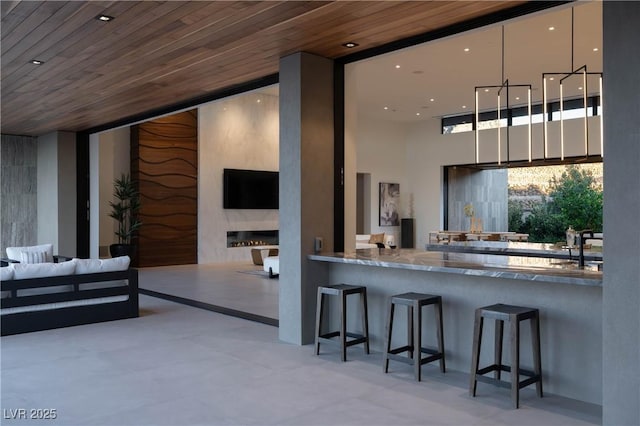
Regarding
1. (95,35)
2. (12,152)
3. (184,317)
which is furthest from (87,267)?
(12,152)

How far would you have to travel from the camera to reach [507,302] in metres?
4.29

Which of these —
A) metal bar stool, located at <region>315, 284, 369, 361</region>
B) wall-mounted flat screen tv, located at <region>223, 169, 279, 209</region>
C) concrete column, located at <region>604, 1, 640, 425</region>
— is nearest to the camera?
concrete column, located at <region>604, 1, 640, 425</region>

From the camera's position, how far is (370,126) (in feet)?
55.4

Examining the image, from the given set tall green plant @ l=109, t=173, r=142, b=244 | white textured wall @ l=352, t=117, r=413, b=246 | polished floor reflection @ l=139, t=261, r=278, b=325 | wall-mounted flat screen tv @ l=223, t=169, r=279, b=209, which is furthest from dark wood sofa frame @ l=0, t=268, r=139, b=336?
white textured wall @ l=352, t=117, r=413, b=246

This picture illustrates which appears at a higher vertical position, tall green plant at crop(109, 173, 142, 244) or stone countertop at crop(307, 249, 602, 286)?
tall green plant at crop(109, 173, 142, 244)

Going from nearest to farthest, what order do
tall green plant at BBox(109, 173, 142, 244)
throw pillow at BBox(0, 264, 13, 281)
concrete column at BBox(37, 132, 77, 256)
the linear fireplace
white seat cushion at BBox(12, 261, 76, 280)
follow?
throw pillow at BBox(0, 264, 13, 281) < white seat cushion at BBox(12, 261, 76, 280) < concrete column at BBox(37, 132, 77, 256) < tall green plant at BBox(109, 173, 142, 244) < the linear fireplace

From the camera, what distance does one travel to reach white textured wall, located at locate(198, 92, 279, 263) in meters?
13.7

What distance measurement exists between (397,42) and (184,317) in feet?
13.6

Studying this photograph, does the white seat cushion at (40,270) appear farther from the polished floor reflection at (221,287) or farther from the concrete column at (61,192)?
the concrete column at (61,192)

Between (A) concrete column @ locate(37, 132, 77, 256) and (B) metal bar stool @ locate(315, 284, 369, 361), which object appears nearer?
(B) metal bar stool @ locate(315, 284, 369, 361)

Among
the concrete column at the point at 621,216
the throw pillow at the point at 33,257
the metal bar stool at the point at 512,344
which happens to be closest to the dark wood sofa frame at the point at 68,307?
the throw pillow at the point at 33,257

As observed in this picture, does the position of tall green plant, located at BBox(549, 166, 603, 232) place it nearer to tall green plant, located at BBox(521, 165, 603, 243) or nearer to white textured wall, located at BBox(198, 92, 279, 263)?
tall green plant, located at BBox(521, 165, 603, 243)

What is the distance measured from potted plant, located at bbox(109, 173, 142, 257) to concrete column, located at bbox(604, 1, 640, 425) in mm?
10341

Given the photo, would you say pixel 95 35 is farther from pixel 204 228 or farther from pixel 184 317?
pixel 204 228
